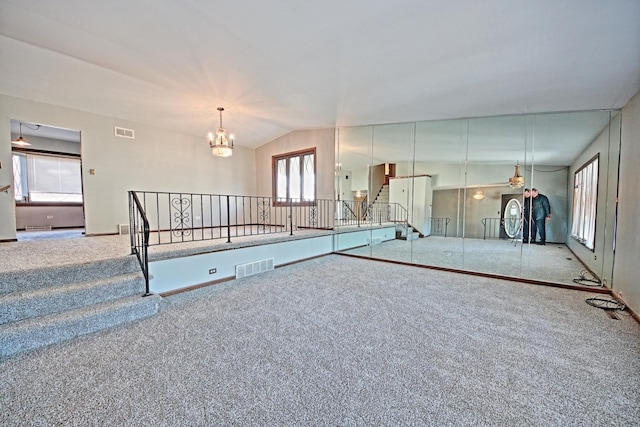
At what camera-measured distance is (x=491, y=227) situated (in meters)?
4.91

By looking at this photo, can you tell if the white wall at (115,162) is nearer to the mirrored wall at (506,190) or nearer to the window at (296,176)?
the window at (296,176)

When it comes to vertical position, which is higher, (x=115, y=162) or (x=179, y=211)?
(x=115, y=162)

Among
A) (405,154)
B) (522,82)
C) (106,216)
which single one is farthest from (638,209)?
(106,216)

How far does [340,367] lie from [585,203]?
18.4 ft

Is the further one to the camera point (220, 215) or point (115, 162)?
point (220, 215)

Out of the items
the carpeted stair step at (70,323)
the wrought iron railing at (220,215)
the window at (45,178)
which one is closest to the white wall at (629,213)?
the wrought iron railing at (220,215)

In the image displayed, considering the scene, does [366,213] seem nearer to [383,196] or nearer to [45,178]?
[383,196]

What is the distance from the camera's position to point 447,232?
206 inches

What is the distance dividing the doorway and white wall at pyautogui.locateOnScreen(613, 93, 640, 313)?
10.7m

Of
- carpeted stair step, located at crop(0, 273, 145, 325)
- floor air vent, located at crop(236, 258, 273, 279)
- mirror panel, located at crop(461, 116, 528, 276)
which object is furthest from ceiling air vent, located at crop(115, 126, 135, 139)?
mirror panel, located at crop(461, 116, 528, 276)

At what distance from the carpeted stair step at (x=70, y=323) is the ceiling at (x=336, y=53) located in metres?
3.07

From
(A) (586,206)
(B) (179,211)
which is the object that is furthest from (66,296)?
(A) (586,206)

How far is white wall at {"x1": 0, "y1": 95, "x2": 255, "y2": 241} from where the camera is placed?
4.48 m

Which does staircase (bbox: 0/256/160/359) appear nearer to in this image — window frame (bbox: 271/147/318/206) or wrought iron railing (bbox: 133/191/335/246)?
wrought iron railing (bbox: 133/191/335/246)
